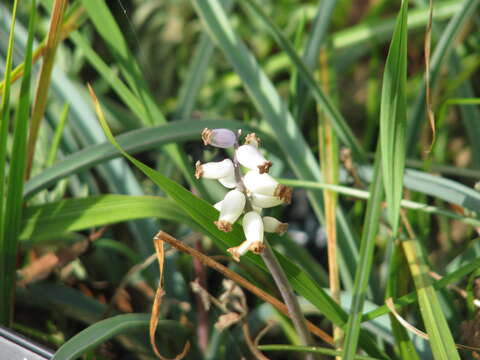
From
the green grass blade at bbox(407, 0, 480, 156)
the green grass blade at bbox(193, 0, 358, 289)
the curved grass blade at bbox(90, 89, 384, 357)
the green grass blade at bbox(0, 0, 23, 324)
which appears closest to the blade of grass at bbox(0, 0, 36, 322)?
the green grass blade at bbox(0, 0, 23, 324)

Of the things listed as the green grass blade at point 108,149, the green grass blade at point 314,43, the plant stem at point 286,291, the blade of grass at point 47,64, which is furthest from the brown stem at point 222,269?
the green grass blade at point 314,43

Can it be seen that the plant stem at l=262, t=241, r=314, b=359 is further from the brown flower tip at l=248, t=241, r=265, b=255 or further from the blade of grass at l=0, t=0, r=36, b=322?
the blade of grass at l=0, t=0, r=36, b=322

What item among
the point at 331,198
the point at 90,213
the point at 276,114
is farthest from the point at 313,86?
the point at 90,213

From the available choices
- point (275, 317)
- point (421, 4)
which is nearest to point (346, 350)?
point (275, 317)

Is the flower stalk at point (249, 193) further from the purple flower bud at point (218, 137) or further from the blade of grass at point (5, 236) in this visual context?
the blade of grass at point (5, 236)

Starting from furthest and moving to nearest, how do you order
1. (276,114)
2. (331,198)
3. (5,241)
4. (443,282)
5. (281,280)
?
(276,114)
(331,198)
(5,241)
(443,282)
(281,280)

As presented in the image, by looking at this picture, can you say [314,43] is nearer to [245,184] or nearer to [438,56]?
[438,56]
